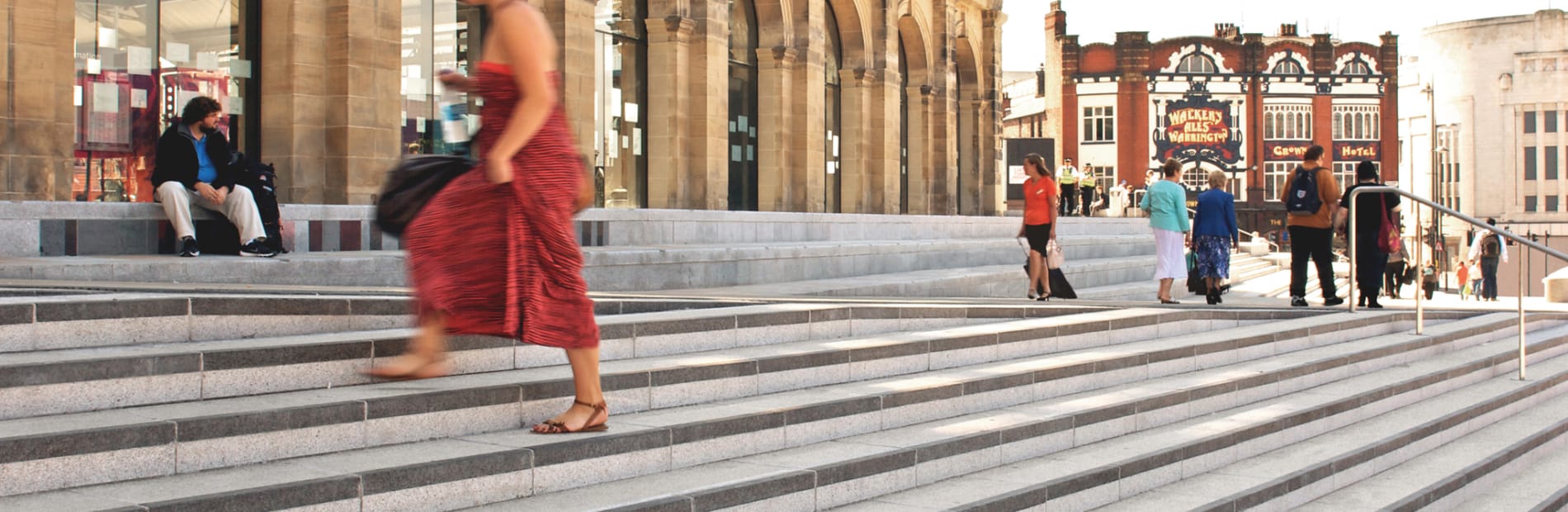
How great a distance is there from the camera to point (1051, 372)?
25.1 ft

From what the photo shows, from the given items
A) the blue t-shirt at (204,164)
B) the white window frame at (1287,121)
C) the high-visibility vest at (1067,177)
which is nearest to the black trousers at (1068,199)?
the high-visibility vest at (1067,177)

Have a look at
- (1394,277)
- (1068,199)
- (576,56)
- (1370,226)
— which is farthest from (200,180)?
(1068,199)

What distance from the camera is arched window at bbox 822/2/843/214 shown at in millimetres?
29422

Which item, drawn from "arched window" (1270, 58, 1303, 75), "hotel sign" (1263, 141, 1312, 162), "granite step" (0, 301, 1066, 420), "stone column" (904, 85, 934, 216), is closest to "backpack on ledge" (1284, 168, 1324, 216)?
"granite step" (0, 301, 1066, 420)

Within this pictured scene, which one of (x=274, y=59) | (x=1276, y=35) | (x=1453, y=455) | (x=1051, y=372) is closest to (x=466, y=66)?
(x=274, y=59)

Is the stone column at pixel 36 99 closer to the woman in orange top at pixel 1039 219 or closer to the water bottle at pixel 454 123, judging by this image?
the water bottle at pixel 454 123

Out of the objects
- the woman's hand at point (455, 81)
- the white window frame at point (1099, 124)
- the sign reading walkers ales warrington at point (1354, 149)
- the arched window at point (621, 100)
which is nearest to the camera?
the woman's hand at point (455, 81)

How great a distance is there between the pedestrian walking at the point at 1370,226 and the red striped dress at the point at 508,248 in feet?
30.6

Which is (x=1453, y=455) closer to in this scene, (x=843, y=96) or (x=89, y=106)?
(x=89, y=106)

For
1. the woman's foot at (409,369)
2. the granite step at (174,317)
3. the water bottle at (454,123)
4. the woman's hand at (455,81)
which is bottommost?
the woman's foot at (409,369)

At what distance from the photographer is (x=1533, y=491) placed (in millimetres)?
7934

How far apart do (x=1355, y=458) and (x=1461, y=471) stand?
0.80m

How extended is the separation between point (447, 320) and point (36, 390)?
1342 millimetres

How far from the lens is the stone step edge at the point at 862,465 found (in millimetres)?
4629
